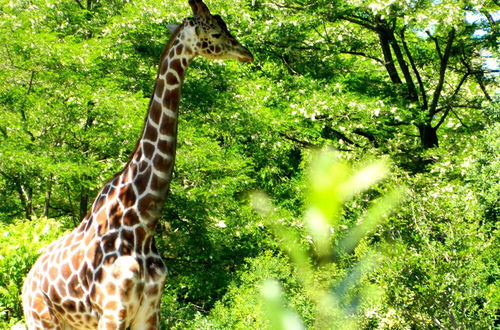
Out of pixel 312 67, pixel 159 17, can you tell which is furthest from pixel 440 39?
pixel 159 17

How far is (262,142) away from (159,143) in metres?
8.92

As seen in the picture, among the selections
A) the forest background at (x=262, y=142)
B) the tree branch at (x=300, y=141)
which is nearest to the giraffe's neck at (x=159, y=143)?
the forest background at (x=262, y=142)

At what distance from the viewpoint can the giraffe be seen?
13.6ft

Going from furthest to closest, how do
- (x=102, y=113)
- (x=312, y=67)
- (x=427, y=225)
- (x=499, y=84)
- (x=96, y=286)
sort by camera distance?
(x=312, y=67) → (x=499, y=84) → (x=102, y=113) → (x=427, y=225) → (x=96, y=286)

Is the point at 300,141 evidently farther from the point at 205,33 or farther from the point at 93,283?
the point at 93,283

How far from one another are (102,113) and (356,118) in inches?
208

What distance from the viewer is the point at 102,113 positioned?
11172 mm

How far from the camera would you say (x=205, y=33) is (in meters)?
4.39

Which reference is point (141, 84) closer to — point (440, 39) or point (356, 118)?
point (356, 118)

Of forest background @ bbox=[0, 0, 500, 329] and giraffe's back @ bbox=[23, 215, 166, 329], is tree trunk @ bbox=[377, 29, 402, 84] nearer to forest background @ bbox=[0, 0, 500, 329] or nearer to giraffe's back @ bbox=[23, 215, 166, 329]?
forest background @ bbox=[0, 0, 500, 329]

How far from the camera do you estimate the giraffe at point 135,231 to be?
13.6ft

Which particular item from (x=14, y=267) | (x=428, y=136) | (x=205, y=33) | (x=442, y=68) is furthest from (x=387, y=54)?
(x=205, y=33)

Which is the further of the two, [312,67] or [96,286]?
[312,67]

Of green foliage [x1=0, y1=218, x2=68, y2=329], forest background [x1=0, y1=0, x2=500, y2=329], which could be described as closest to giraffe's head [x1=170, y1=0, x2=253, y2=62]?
forest background [x1=0, y1=0, x2=500, y2=329]
